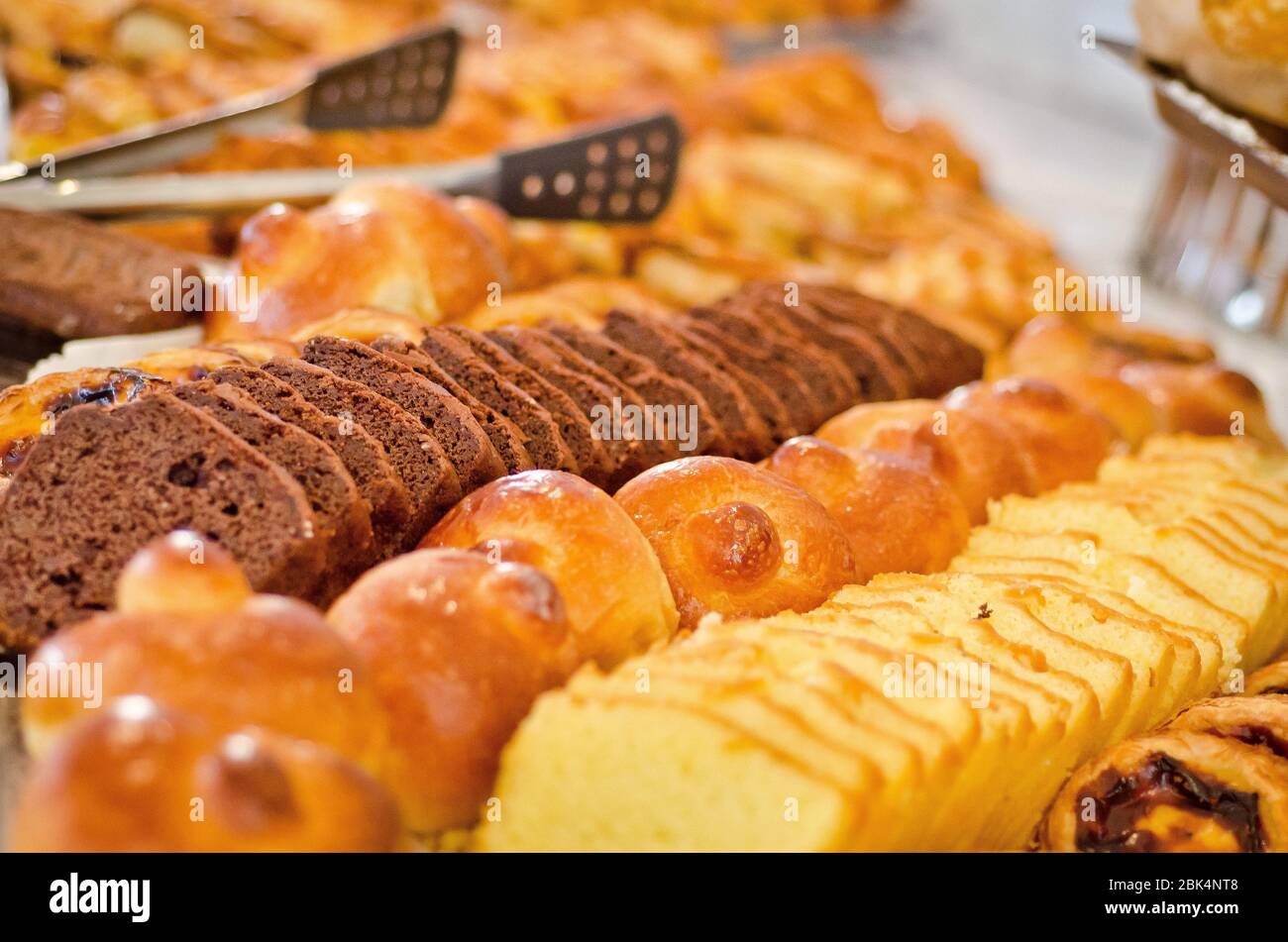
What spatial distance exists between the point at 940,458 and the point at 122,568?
2421 mm

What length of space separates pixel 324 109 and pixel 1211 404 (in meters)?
4.27

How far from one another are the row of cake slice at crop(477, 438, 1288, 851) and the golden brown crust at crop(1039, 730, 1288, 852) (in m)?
0.09

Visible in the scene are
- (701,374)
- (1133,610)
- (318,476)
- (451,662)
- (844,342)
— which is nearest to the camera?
(451,662)

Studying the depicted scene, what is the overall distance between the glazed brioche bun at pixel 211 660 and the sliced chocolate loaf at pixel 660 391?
1.56 meters

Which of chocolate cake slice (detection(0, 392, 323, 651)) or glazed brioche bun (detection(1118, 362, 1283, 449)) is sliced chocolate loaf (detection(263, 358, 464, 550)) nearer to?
chocolate cake slice (detection(0, 392, 323, 651))

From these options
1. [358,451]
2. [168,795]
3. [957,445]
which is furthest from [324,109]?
[168,795]

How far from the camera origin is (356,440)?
267 cm

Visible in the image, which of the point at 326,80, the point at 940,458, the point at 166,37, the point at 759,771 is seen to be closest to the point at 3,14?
the point at 166,37

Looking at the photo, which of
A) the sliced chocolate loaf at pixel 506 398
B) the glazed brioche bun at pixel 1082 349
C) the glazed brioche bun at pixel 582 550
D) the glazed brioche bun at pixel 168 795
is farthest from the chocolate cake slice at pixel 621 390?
the glazed brioche bun at pixel 1082 349

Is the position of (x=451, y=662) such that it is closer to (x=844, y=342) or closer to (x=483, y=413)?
(x=483, y=413)

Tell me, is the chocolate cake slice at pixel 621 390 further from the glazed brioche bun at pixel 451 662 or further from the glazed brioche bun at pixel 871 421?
the glazed brioche bun at pixel 451 662

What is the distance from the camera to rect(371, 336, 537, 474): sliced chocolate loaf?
295cm

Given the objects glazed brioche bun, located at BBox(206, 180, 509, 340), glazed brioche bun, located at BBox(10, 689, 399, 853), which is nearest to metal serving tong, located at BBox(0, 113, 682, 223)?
glazed brioche bun, located at BBox(206, 180, 509, 340)

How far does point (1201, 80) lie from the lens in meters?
3.99
